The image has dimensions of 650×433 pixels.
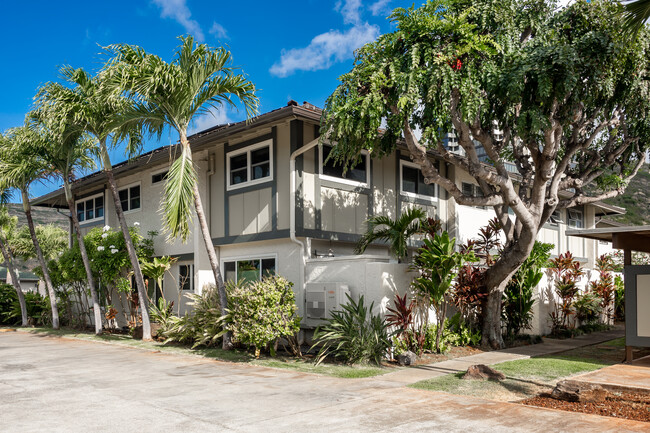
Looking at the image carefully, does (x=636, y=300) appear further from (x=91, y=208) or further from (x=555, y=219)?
(x=91, y=208)

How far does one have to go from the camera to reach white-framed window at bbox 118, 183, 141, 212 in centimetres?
2095

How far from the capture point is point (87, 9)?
18391 mm

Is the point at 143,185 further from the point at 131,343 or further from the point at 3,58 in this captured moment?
the point at 3,58

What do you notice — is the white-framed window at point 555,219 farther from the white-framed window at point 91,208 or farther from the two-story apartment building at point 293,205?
the white-framed window at point 91,208

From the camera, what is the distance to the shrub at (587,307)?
17625mm

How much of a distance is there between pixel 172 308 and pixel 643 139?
14.2 meters

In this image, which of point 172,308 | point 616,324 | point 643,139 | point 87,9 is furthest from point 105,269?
point 616,324

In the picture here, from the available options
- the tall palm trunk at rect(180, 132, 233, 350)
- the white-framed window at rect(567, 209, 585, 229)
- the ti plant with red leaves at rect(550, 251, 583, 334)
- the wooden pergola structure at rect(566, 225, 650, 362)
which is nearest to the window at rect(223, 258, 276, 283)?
the tall palm trunk at rect(180, 132, 233, 350)

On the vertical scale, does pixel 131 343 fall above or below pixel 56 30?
below

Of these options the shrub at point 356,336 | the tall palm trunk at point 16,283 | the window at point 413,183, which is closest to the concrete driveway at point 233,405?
the shrub at point 356,336

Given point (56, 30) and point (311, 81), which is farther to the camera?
point (311, 81)

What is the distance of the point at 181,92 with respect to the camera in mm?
13062

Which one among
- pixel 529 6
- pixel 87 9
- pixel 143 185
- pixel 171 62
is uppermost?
pixel 87 9

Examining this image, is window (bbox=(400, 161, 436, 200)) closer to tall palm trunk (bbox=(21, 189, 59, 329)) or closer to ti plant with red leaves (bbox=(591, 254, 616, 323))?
ti plant with red leaves (bbox=(591, 254, 616, 323))
